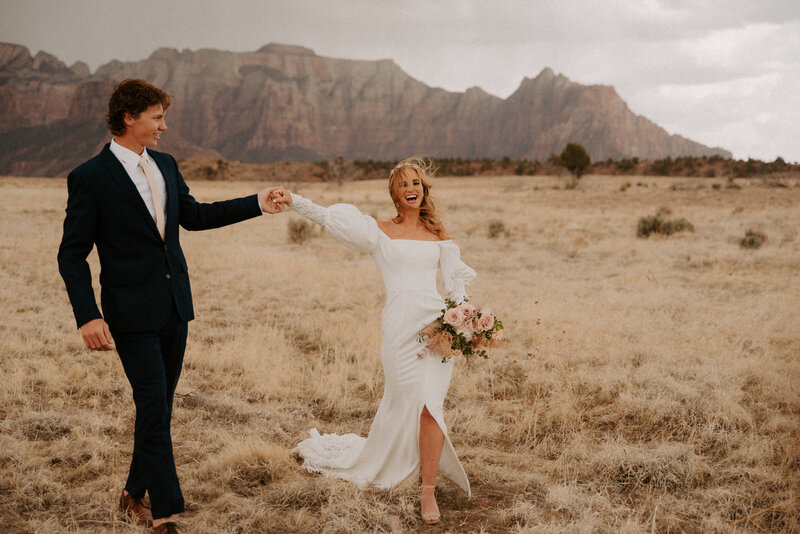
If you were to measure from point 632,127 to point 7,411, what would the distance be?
197m

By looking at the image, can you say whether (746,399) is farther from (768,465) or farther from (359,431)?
(359,431)

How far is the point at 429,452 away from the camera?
3752 mm

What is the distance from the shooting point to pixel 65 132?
14088 cm

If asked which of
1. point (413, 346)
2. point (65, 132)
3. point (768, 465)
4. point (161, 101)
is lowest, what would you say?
point (768, 465)

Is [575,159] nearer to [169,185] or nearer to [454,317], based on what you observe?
[454,317]

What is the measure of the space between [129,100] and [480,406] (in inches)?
167

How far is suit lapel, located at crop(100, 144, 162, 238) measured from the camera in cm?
297

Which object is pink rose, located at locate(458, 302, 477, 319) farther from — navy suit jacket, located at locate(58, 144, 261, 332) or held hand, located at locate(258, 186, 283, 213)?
navy suit jacket, located at locate(58, 144, 261, 332)

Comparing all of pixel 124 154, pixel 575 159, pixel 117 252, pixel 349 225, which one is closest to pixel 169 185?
pixel 124 154

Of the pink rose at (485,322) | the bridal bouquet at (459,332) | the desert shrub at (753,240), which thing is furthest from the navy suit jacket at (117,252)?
the desert shrub at (753,240)

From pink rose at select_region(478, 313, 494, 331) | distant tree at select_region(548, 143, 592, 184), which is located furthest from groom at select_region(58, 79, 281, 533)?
distant tree at select_region(548, 143, 592, 184)

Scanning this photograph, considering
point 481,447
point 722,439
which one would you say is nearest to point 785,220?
point 722,439

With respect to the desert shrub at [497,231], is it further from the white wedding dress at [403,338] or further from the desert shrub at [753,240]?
the white wedding dress at [403,338]

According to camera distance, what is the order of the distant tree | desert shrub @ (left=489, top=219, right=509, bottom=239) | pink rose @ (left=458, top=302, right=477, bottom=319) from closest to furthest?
pink rose @ (left=458, top=302, right=477, bottom=319)
desert shrub @ (left=489, top=219, right=509, bottom=239)
the distant tree
